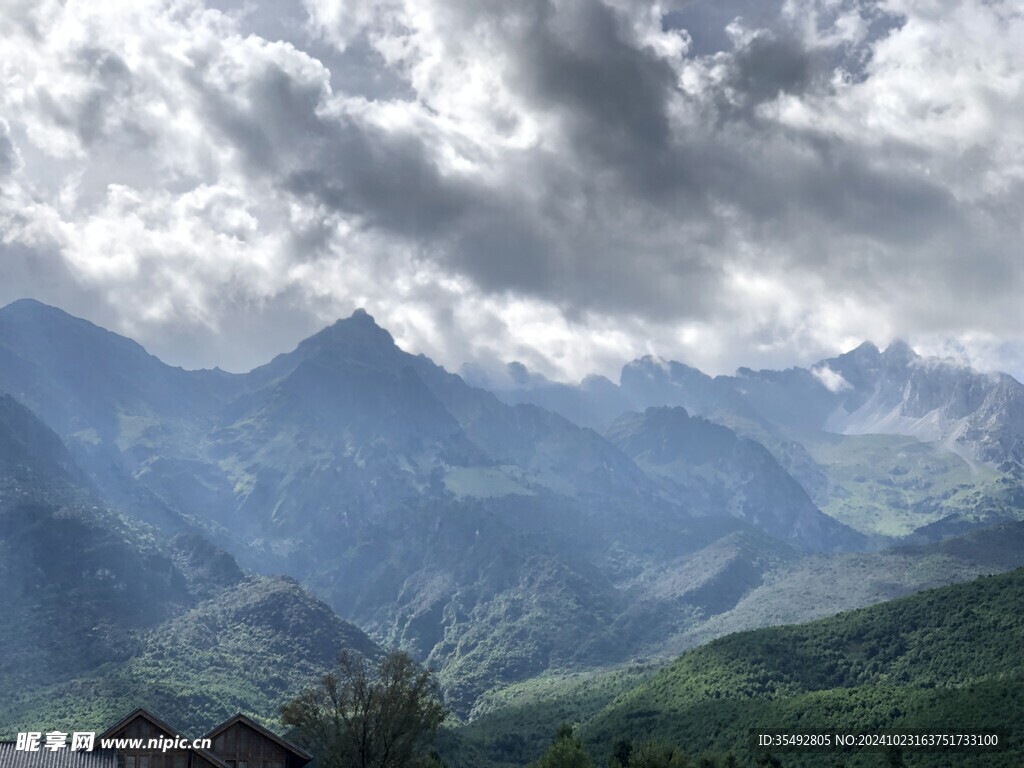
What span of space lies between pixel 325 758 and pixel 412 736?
8227mm

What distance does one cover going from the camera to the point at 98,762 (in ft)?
268

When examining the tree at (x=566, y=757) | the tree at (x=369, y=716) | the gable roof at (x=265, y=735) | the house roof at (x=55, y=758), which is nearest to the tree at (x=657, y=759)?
the tree at (x=566, y=757)

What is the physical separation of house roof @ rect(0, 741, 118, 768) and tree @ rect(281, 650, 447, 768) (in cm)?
1524

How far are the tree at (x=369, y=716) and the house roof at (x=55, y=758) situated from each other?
15244 mm

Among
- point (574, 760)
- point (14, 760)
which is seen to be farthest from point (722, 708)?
point (14, 760)

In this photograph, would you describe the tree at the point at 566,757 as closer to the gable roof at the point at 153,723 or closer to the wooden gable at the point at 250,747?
the wooden gable at the point at 250,747

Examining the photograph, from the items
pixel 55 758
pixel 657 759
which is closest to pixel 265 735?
pixel 55 758

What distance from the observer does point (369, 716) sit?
8894 cm

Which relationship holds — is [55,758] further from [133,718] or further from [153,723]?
[153,723]

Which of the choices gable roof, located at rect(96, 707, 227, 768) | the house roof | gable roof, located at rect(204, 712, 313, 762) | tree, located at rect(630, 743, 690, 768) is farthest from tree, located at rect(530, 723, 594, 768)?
the house roof

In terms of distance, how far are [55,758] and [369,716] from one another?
26.2m

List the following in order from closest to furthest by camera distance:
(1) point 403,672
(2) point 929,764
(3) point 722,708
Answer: (1) point 403,672, (2) point 929,764, (3) point 722,708

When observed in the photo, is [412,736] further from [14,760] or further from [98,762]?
[14,760]

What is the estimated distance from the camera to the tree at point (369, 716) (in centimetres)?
8794
